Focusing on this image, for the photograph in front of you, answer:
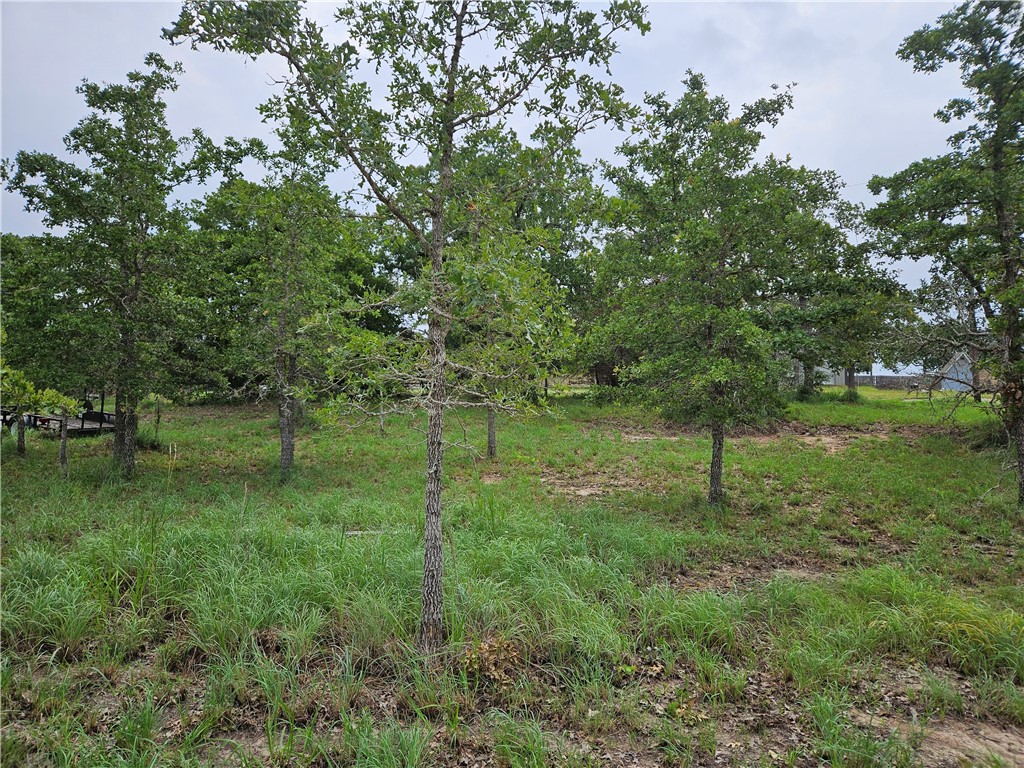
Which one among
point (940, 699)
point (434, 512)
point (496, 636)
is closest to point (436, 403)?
point (434, 512)

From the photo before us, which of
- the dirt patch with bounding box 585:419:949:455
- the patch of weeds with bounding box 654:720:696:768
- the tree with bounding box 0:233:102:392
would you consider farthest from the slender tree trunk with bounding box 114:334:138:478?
the dirt patch with bounding box 585:419:949:455

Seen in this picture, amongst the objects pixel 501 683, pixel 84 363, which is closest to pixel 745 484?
pixel 501 683

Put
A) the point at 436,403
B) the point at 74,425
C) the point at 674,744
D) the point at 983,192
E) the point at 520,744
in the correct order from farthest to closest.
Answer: the point at 74,425 → the point at 983,192 → the point at 436,403 → the point at 674,744 → the point at 520,744

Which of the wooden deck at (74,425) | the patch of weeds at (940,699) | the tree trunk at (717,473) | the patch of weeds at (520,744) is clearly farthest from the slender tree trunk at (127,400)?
the patch of weeds at (940,699)

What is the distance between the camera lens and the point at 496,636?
407cm

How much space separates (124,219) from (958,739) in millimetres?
13412

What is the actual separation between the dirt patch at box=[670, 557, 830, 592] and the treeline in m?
2.65

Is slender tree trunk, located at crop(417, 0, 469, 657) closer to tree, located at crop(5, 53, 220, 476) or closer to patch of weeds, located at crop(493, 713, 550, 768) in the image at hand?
patch of weeds, located at crop(493, 713, 550, 768)

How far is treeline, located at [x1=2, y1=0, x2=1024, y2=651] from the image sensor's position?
3965 millimetres

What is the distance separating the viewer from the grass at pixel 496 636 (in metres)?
3.11

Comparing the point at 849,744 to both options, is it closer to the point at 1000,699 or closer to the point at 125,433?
the point at 1000,699

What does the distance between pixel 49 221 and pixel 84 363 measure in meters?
2.70

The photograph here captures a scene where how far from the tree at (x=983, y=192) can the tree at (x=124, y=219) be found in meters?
14.2

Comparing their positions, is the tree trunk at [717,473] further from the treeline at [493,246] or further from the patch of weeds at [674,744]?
the patch of weeds at [674,744]
